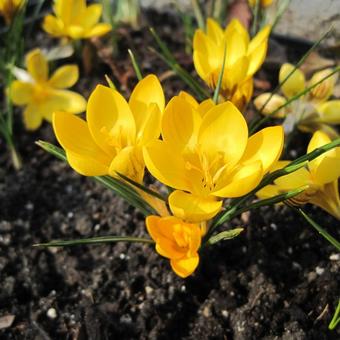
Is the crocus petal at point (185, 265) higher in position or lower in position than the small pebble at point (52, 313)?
higher

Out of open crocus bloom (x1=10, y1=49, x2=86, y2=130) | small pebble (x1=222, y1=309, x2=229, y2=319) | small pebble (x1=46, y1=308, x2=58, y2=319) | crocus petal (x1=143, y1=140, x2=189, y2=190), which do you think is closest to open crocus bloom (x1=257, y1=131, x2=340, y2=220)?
crocus petal (x1=143, y1=140, x2=189, y2=190)

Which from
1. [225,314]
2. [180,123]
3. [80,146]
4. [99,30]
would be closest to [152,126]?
[180,123]

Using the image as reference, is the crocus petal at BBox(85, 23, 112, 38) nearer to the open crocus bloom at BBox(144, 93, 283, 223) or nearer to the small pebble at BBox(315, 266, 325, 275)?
the open crocus bloom at BBox(144, 93, 283, 223)

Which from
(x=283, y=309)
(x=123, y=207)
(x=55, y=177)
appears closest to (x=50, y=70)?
(x=55, y=177)

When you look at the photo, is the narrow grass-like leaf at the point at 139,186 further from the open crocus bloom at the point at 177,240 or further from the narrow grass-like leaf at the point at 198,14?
the narrow grass-like leaf at the point at 198,14

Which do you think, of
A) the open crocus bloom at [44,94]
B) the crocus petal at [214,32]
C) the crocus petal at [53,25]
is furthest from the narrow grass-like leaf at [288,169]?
the crocus petal at [53,25]

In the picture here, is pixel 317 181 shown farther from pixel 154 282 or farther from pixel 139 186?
pixel 154 282
